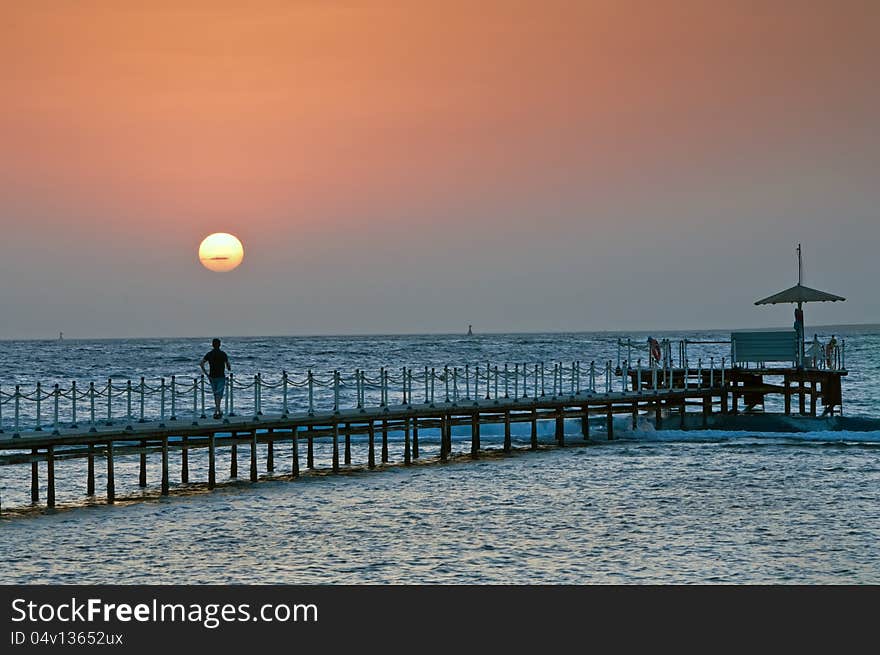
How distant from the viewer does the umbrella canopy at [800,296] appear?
161 feet

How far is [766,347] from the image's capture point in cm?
4891

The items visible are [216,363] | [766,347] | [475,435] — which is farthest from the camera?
[766,347]

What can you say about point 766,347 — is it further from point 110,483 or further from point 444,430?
point 110,483

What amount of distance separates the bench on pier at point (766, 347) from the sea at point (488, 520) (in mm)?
3557

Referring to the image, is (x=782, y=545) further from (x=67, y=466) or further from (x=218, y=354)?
(x=67, y=466)

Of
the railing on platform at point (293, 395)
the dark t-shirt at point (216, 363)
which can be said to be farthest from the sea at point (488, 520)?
the dark t-shirt at point (216, 363)

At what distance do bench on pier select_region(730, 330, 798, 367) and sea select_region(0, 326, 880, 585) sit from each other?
3557mm

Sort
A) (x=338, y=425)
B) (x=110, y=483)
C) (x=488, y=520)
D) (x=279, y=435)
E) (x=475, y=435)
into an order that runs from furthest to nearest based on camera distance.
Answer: (x=475, y=435) < (x=338, y=425) < (x=279, y=435) < (x=110, y=483) < (x=488, y=520)

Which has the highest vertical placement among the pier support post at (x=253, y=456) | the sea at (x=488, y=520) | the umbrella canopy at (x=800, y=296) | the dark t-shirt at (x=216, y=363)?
the umbrella canopy at (x=800, y=296)

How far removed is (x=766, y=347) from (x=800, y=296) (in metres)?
2.46

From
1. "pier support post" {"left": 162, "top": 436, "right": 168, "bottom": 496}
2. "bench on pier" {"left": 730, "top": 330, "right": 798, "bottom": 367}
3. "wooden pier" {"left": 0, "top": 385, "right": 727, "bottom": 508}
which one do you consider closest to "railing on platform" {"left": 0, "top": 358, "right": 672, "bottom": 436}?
"wooden pier" {"left": 0, "top": 385, "right": 727, "bottom": 508}

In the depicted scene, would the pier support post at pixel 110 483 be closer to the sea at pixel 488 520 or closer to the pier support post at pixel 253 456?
the sea at pixel 488 520

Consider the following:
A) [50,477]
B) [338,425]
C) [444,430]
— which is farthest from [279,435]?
[50,477]
